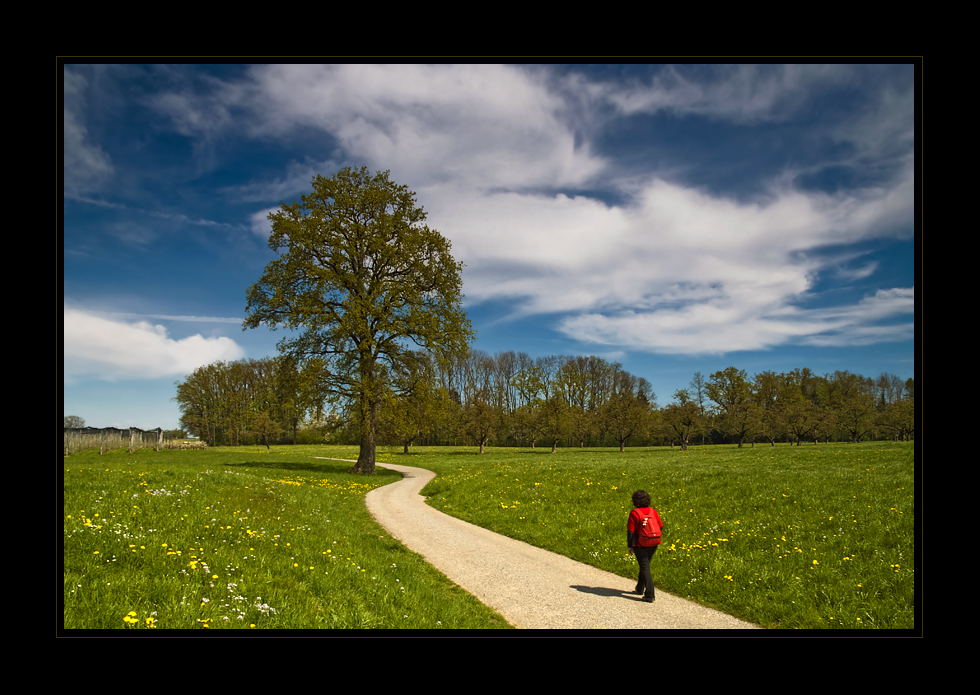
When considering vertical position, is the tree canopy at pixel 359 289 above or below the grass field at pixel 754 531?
above

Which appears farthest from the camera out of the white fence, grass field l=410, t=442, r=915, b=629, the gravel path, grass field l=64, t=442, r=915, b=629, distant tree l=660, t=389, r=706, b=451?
distant tree l=660, t=389, r=706, b=451

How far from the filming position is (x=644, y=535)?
8.24m

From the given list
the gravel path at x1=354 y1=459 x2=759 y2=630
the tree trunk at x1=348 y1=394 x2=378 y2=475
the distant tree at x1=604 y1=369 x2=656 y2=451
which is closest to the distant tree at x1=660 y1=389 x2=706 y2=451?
the distant tree at x1=604 y1=369 x2=656 y2=451

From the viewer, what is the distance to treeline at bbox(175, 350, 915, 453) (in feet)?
207

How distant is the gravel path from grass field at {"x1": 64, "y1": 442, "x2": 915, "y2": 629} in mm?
458

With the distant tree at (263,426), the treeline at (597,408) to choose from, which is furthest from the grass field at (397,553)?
the distant tree at (263,426)

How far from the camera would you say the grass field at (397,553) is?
6094 mm

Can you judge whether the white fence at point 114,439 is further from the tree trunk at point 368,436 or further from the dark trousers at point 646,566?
the dark trousers at point 646,566

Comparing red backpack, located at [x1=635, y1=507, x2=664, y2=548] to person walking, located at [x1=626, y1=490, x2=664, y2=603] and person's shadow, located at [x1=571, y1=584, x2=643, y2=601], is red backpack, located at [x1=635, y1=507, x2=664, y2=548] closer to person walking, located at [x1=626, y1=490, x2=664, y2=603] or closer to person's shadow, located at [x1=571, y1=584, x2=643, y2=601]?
person walking, located at [x1=626, y1=490, x2=664, y2=603]

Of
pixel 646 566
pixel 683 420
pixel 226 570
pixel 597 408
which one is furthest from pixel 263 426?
pixel 646 566

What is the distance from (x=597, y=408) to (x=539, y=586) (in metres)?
67.2

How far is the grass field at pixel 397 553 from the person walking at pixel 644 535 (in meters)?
1.07
